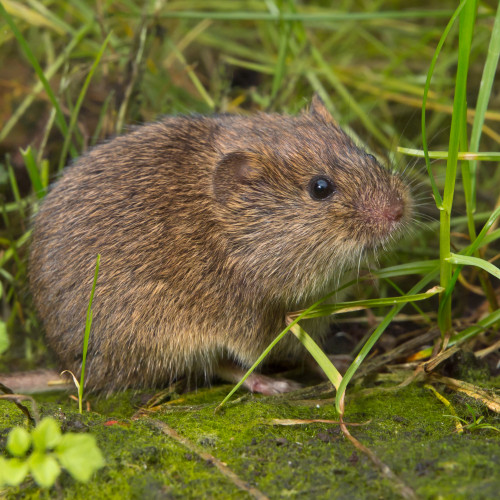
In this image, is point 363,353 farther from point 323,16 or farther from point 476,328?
point 323,16

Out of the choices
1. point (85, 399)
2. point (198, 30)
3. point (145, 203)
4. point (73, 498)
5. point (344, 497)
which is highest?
point (198, 30)

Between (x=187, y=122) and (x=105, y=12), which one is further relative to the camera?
(x=105, y=12)

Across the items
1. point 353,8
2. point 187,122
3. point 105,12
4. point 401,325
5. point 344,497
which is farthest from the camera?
point 353,8

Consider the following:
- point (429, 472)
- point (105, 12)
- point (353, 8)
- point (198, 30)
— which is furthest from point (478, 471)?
point (353, 8)

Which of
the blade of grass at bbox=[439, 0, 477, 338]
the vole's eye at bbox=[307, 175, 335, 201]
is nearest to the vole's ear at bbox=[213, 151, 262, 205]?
the vole's eye at bbox=[307, 175, 335, 201]

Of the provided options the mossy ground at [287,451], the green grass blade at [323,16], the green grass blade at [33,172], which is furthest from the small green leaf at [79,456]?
the green grass blade at [323,16]

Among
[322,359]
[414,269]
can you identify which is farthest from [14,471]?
[414,269]

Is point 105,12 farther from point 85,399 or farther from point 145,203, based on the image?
point 85,399

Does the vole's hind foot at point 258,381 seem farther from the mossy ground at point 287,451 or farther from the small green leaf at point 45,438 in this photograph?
the small green leaf at point 45,438
